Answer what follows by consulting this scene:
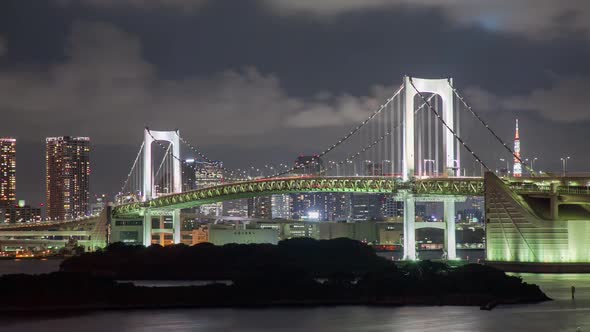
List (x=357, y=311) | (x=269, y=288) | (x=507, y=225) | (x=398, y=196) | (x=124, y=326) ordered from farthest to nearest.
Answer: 1. (x=398, y=196)
2. (x=507, y=225)
3. (x=269, y=288)
4. (x=357, y=311)
5. (x=124, y=326)

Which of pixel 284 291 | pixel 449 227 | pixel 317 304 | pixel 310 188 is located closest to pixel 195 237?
pixel 310 188

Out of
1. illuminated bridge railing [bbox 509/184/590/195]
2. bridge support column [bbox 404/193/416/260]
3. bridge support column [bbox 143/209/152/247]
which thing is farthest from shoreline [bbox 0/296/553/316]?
bridge support column [bbox 143/209/152/247]

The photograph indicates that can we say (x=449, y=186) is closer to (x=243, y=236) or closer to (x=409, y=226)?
(x=409, y=226)

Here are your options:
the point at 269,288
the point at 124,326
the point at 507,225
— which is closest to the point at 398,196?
the point at 507,225

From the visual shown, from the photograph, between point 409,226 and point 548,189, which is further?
point 409,226

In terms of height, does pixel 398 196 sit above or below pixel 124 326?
above

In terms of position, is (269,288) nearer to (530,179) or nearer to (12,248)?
(530,179)

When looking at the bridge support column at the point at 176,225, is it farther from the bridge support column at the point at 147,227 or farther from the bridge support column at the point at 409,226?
the bridge support column at the point at 409,226

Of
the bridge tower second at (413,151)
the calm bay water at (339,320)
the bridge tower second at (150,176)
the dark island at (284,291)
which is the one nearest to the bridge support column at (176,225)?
the bridge tower second at (150,176)
